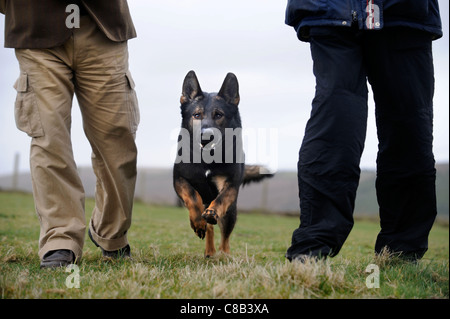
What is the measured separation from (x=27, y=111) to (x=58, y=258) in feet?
3.41

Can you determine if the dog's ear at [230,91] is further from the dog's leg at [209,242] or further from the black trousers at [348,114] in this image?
the dog's leg at [209,242]

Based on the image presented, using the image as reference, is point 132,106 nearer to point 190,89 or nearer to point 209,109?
point 190,89

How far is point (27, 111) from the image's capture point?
345 cm

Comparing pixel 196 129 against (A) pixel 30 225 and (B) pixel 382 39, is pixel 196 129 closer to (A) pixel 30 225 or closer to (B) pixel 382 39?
(B) pixel 382 39

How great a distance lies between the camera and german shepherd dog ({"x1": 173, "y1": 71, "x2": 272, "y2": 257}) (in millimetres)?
3428

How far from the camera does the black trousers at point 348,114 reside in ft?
9.20

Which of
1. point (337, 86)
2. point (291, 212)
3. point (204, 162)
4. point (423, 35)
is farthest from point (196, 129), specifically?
point (291, 212)

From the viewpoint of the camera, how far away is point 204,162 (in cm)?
359

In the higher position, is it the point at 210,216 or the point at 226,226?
the point at 210,216

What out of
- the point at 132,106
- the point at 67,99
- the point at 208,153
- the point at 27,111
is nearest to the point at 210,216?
the point at 208,153

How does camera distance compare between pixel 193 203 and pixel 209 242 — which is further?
pixel 209 242

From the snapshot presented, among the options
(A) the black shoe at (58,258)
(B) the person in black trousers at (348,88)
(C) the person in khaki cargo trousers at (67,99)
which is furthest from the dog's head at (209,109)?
(A) the black shoe at (58,258)

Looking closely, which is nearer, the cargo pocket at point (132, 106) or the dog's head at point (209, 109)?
the dog's head at point (209, 109)

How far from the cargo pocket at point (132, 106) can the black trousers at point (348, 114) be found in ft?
4.48
